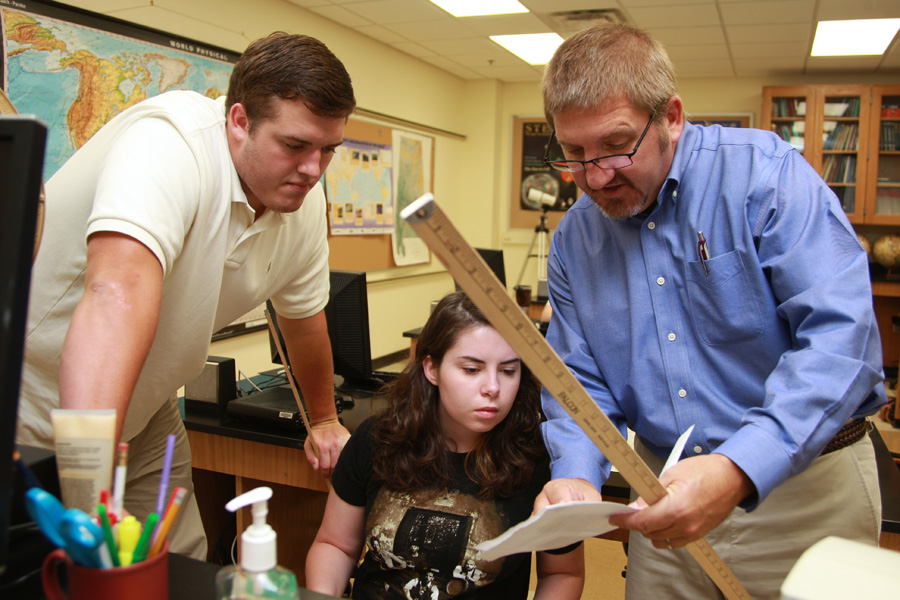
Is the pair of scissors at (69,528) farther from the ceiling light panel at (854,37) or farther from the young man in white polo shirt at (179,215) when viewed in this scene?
the ceiling light panel at (854,37)

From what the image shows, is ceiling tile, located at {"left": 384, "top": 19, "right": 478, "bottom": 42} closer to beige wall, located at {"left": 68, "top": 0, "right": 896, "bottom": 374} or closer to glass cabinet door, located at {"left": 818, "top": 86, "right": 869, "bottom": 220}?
beige wall, located at {"left": 68, "top": 0, "right": 896, "bottom": 374}

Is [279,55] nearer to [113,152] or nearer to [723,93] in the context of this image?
[113,152]

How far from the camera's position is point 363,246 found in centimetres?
554

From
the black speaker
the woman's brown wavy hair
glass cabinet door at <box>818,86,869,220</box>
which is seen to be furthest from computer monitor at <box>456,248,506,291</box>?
glass cabinet door at <box>818,86,869,220</box>

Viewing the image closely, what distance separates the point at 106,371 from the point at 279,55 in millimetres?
678

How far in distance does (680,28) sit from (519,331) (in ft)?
16.6

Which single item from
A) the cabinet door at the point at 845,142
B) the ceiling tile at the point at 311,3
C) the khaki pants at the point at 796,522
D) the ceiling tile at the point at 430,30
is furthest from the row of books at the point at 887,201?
the khaki pants at the point at 796,522

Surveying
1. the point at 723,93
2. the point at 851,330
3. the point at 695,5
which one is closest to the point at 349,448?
the point at 851,330

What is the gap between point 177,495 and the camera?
57 cm

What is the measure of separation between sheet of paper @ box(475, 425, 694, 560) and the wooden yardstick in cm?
5

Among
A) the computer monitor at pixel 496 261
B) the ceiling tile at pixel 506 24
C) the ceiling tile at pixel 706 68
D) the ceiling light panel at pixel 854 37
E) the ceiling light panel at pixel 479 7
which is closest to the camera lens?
the computer monitor at pixel 496 261

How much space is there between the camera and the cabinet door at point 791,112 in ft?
19.6

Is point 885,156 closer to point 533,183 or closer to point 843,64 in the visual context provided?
point 843,64

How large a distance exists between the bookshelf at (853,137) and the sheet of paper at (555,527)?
5.98 metres
